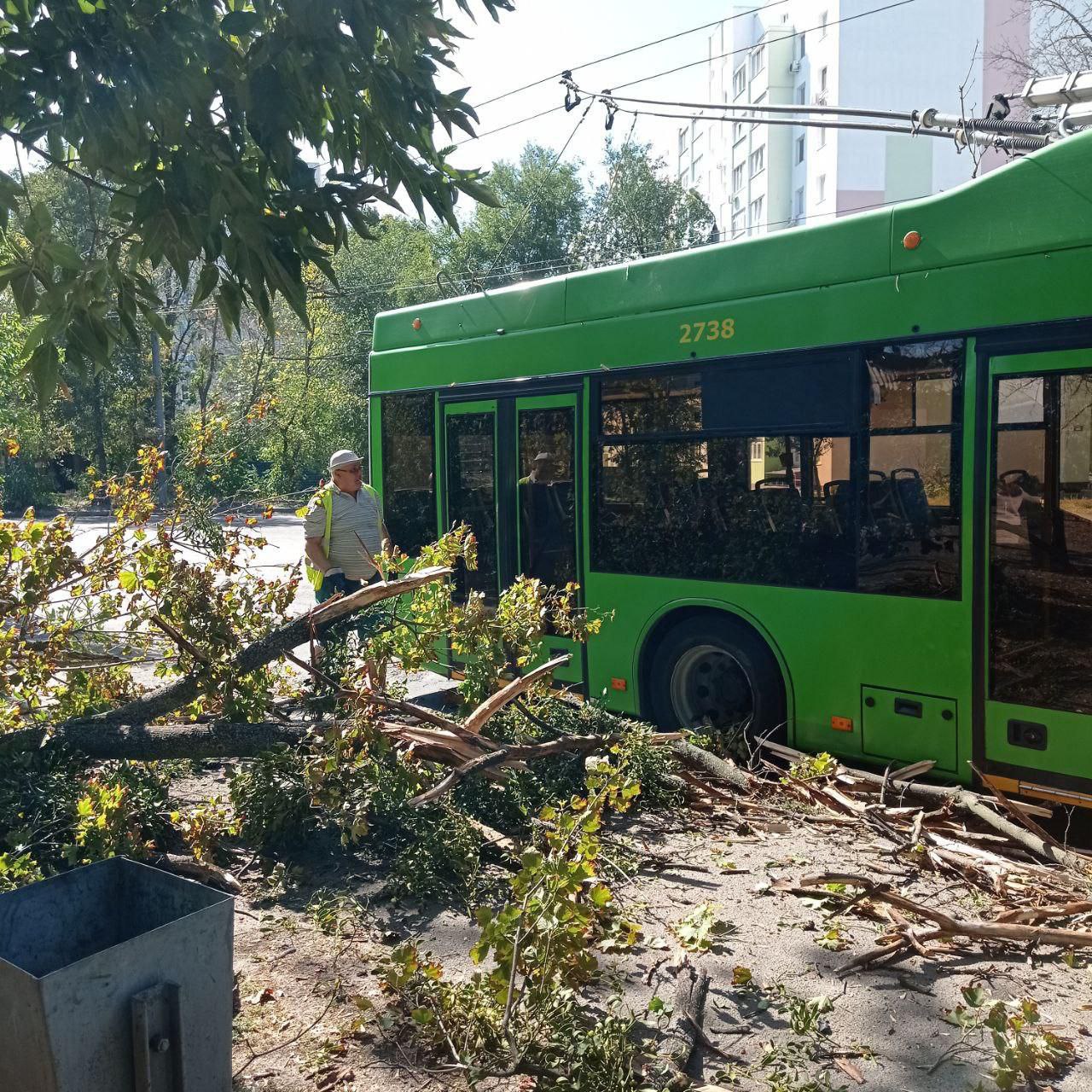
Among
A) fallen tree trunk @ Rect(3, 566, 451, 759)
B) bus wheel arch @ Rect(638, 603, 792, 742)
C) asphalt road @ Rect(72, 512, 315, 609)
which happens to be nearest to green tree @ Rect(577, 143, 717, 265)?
asphalt road @ Rect(72, 512, 315, 609)

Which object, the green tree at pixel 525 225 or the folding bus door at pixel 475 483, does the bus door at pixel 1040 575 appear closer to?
the folding bus door at pixel 475 483

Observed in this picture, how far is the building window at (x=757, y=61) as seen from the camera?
52.1 meters

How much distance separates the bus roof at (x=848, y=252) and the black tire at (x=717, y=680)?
88.0 inches

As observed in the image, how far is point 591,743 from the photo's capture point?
5.84 metres

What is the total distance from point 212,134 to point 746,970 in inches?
140

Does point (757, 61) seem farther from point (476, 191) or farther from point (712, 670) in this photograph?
point (476, 191)

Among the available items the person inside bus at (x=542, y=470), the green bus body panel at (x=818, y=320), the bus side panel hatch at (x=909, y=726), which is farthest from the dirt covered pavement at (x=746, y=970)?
the person inside bus at (x=542, y=470)

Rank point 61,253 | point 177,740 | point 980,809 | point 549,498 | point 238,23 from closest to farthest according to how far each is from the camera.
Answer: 1. point 238,23
2. point 61,253
3. point 177,740
4. point 980,809
5. point 549,498

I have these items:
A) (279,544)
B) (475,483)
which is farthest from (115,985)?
(279,544)

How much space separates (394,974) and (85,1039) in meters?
1.20

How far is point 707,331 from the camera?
7.42 meters

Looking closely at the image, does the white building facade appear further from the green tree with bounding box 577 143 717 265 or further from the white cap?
the white cap

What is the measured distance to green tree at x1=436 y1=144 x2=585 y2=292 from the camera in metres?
42.2

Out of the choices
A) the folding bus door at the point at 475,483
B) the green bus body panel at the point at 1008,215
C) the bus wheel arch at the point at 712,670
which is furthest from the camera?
the folding bus door at the point at 475,483
